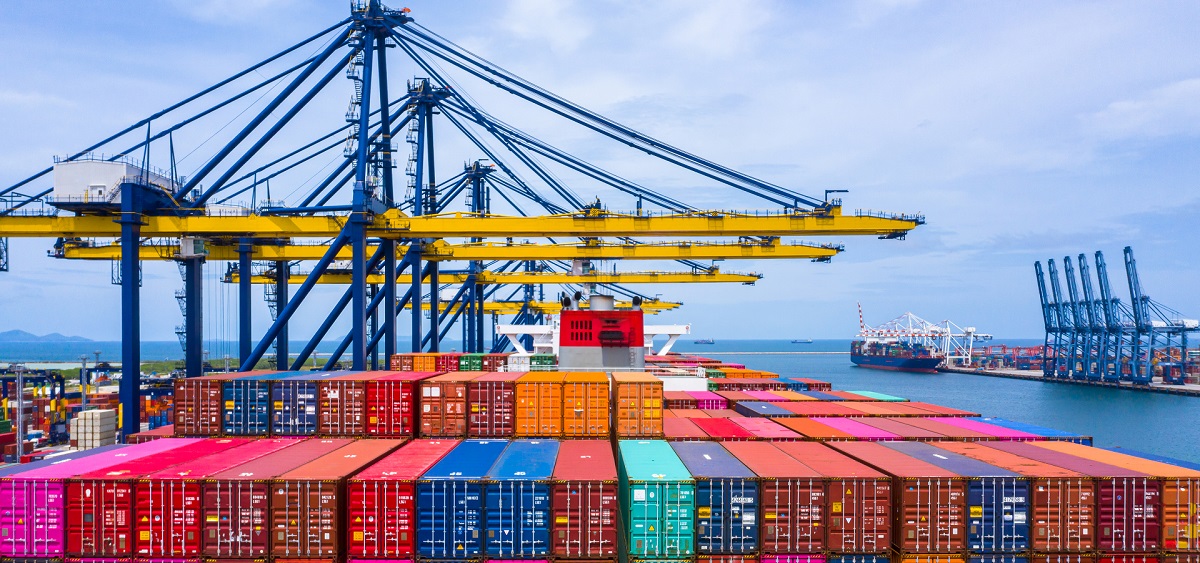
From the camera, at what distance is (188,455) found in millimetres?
14766

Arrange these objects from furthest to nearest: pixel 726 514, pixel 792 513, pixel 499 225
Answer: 1. pixel 499 225
2. pixel 792 513
3. pixel 726 514

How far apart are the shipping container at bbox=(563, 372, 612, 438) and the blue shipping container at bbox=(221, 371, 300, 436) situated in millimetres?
7253

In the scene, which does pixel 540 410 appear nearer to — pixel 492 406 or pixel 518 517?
pixel 492 406

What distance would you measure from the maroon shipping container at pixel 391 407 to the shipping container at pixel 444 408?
31cm

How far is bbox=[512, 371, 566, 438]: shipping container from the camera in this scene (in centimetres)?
1747

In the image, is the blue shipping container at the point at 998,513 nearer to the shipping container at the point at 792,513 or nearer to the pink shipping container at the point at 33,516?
the shipping container at the point at 792,513

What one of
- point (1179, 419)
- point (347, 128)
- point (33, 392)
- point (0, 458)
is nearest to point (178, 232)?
point (347, 128)

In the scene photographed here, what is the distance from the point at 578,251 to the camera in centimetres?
4256

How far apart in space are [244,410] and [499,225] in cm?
1485

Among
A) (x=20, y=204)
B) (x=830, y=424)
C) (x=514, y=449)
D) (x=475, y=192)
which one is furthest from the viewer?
(x=475, y=192)

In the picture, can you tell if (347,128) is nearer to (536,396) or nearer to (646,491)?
(536,396)

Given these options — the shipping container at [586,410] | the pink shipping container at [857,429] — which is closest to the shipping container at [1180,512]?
the pink shipping container at [857,429]


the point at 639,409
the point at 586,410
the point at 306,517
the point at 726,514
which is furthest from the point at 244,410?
the point at 726,514

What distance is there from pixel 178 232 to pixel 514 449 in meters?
21.0
